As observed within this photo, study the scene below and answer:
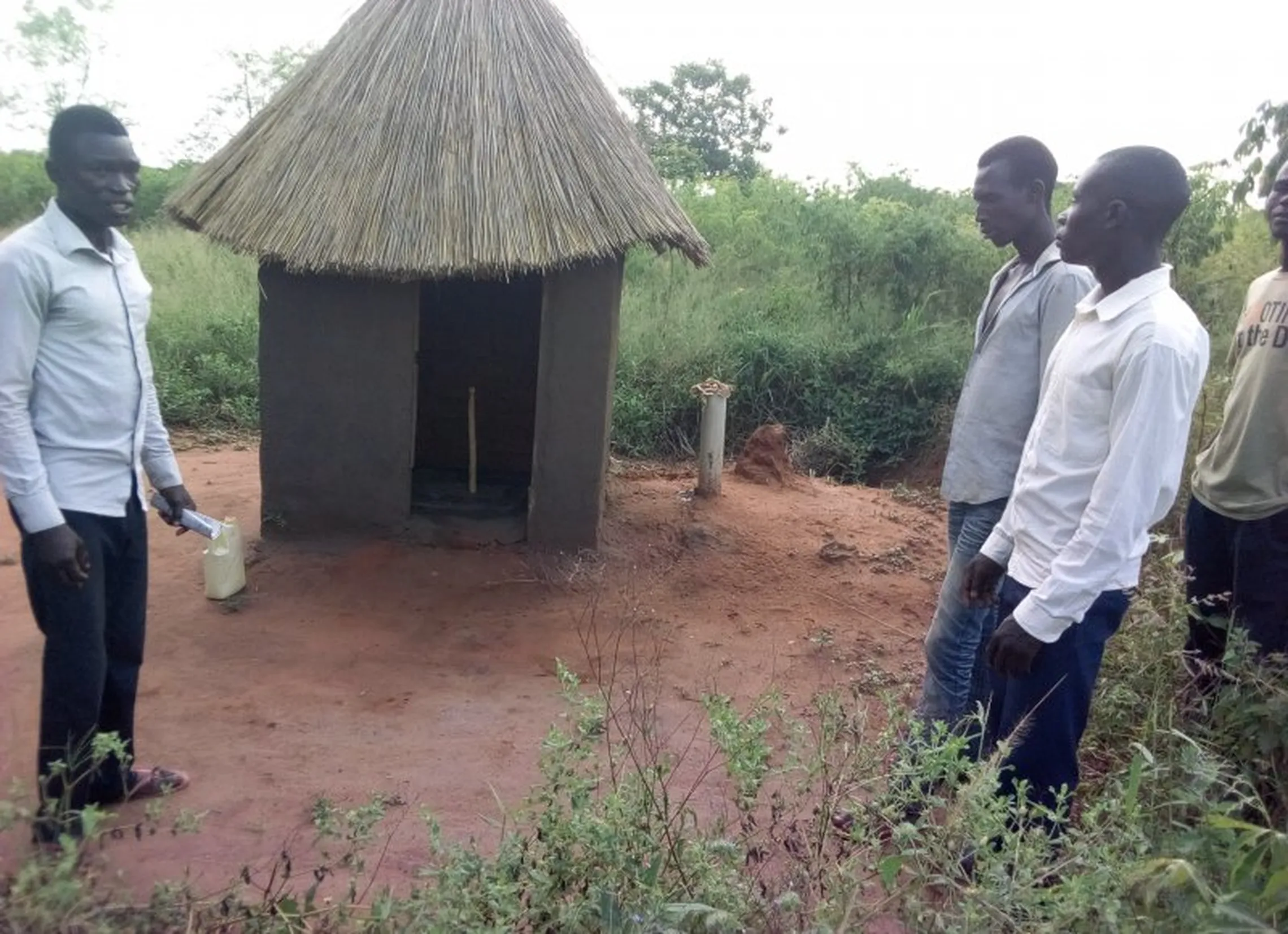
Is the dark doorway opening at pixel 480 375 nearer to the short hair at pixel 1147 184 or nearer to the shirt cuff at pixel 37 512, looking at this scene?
the shirt cuff at pixel 37 512

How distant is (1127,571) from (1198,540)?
1332mm

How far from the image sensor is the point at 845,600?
5.73 metres

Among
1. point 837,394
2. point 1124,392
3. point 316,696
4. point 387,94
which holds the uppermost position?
point 387,94

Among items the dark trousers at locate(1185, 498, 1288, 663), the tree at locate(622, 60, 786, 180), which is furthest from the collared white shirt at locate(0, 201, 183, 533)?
the tree at locate(622, 60, 786, 180)

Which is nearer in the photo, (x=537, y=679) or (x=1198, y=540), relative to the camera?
(x=1198, y=540)

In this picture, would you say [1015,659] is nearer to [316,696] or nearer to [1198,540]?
[1198,540]

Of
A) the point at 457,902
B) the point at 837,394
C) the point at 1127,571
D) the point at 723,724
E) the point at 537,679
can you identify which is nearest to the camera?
the point at 457,902

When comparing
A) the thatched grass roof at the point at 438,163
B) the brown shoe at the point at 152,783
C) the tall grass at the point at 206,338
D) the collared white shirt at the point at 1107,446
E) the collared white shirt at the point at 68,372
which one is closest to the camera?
the collared white shirt at the point at 1107,446

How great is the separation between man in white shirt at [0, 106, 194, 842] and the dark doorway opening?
4.10 metres

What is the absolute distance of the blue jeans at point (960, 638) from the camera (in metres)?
3.18

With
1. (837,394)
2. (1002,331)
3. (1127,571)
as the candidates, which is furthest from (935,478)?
(1127,571)

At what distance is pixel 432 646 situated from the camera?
488 centimetres

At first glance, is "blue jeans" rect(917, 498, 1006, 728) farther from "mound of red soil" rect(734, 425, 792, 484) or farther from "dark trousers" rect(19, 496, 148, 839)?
"mound of red soil" rect(734, 425, 792, 484)

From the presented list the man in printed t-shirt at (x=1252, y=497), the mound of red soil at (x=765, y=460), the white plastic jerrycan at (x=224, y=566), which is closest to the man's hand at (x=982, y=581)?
the man in printed t-shirt at (x=1252, y=497)
